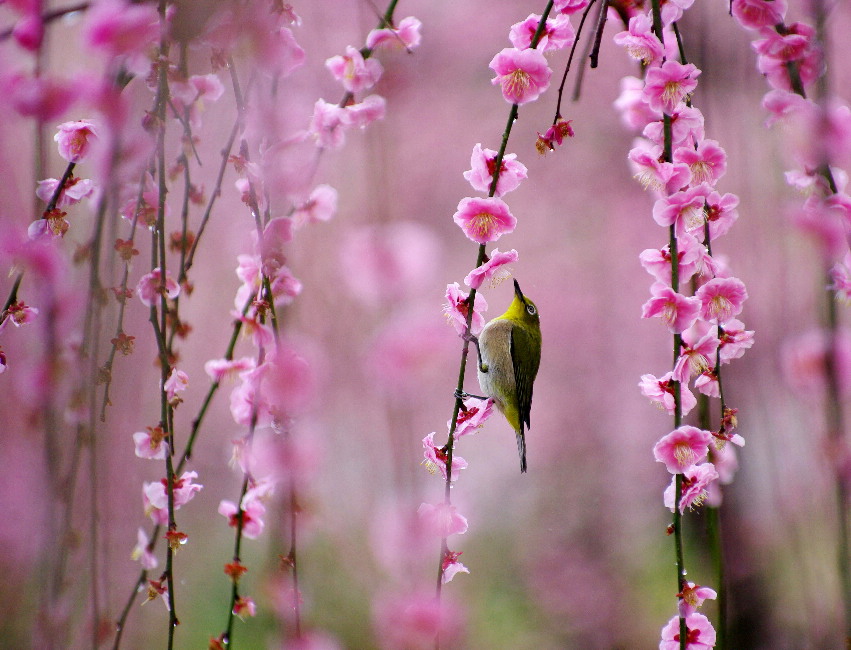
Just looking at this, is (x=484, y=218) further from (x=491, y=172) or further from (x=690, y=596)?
(x=690, y=596)

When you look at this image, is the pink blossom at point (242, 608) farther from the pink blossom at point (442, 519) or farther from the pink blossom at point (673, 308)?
Answer: the pink blossom at point (673, 308)

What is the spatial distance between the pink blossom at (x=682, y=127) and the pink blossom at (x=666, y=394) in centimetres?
28

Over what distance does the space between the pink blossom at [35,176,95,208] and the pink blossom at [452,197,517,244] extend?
1.32ft

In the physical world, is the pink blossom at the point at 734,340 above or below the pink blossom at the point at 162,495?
above

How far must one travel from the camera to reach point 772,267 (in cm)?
241

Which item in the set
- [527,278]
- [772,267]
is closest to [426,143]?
[527,278]

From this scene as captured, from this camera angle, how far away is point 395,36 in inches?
34.3

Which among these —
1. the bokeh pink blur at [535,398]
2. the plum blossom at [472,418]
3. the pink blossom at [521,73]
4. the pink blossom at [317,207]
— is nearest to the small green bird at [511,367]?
the bokeh pink blur at [535,398]

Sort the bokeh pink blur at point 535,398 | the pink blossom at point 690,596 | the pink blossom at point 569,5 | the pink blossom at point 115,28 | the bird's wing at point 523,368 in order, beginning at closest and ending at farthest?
the pink blossom at point 115,28 → the pink blossom at point 690,596 → the pink blossom at point 569,5 → the bird's wing at point 523,368 → the bokeh pink blur at point 535,398

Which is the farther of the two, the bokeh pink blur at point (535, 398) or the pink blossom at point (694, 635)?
the bokeh pink blur at point (535, 398)

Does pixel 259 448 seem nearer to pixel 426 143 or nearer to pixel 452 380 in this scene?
pixel 452 380

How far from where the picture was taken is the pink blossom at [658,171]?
827 millimetres

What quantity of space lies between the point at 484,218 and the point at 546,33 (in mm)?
241

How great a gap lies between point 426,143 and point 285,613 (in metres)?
2.84
